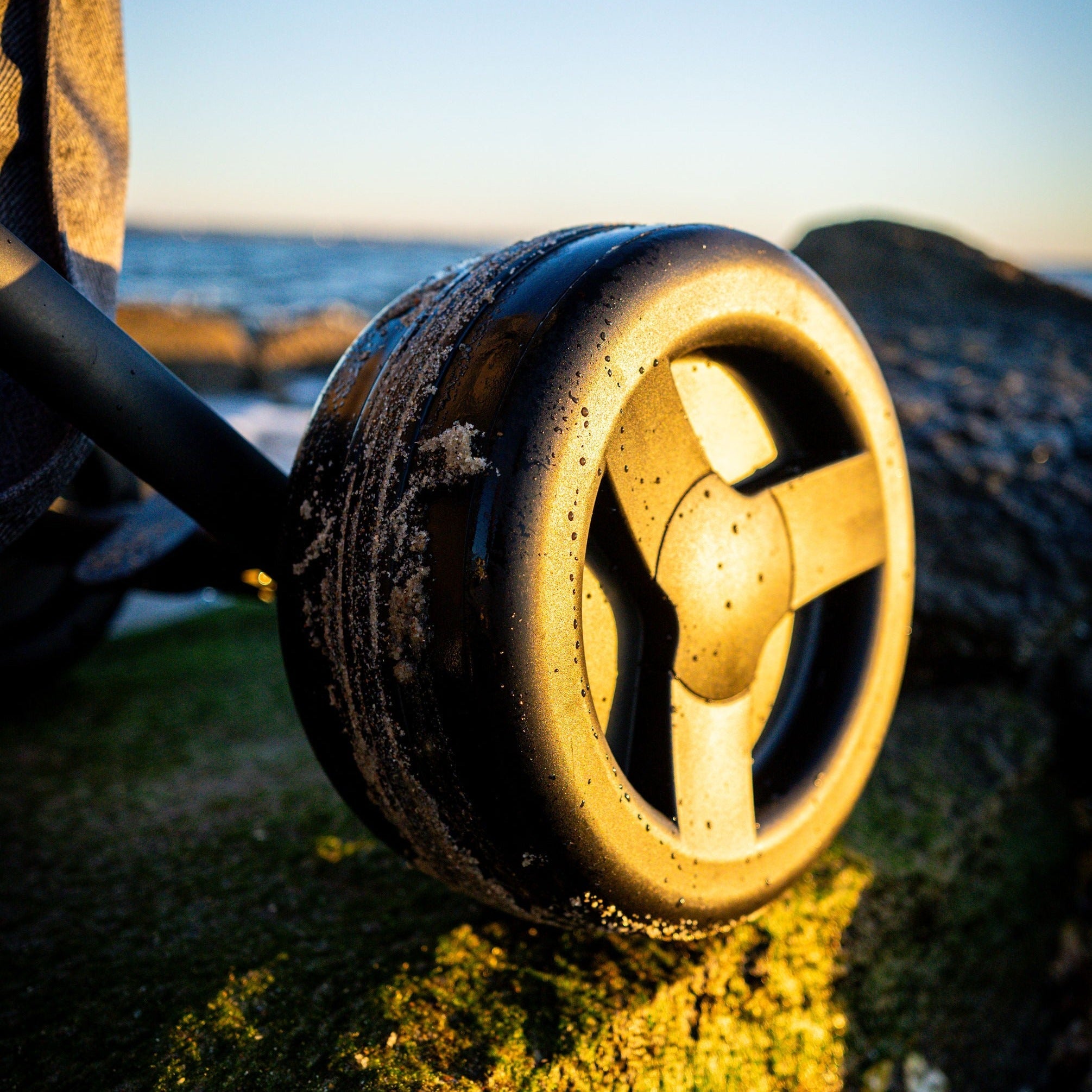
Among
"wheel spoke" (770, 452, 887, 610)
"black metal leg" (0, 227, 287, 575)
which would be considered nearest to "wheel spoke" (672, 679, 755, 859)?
"wheel spoke" (770, 452, 887, 610)

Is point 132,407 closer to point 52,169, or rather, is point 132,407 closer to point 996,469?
point 52,169

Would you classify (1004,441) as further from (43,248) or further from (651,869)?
(43,248)

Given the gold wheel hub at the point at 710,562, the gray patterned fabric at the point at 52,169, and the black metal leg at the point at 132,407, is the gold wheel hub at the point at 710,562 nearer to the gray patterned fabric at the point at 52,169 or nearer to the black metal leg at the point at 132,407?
the black metal leg at the point at 132,407

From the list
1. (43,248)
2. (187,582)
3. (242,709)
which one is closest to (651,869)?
(43,248)

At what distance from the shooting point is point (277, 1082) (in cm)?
113

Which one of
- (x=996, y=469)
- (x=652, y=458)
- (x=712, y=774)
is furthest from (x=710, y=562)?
(x=996, y=469)

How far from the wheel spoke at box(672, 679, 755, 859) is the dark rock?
148 centimetres

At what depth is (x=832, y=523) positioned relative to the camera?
1.48 meters

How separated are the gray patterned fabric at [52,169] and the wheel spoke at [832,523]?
3.69 ft

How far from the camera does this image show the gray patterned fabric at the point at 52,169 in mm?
1190

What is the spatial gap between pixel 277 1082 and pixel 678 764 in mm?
685

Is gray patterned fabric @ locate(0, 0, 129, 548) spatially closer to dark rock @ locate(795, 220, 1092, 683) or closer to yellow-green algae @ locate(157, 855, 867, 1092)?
yellow-green algae @ locate(157, 855, 867, 1092)

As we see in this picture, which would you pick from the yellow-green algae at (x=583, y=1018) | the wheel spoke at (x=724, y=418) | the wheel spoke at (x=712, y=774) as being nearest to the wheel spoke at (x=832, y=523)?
the wheel spoke at (x=724, y=418)

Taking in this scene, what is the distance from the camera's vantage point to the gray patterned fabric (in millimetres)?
1190
